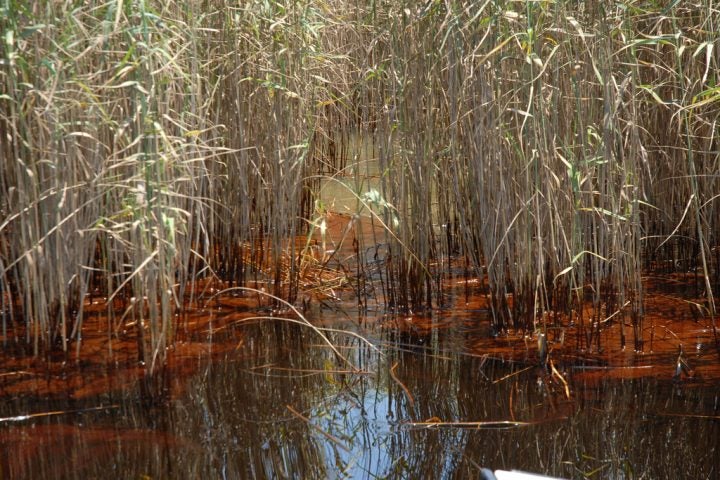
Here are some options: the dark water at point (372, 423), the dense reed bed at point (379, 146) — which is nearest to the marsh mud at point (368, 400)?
the dark water at point (372, 423)

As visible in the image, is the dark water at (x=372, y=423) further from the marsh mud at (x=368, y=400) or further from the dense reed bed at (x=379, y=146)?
the dense reed bed at (x=379, y=146)

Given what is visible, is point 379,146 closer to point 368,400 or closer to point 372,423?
point 368,400

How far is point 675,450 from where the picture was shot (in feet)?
9.82

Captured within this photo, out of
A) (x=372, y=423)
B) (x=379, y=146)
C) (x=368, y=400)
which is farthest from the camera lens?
(x=379, y=146)

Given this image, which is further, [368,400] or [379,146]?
[379,146]

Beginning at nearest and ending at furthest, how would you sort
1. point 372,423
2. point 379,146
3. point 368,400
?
point 372,423 → point 368,400 → point 379,146

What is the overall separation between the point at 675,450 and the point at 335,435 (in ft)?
3.54

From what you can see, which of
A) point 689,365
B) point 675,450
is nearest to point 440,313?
point 689,365

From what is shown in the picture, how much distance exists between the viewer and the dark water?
2908 millimetres

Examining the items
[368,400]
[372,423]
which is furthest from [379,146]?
[372,423]

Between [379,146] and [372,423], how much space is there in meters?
1.36

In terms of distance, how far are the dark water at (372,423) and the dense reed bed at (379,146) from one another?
28cm

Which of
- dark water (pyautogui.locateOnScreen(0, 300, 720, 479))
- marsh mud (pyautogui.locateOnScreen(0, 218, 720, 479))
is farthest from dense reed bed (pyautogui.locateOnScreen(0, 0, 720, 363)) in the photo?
dark water (pyautogui.locateOnScreen(0, 300, 720, 479))

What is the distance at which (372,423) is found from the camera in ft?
10.5
